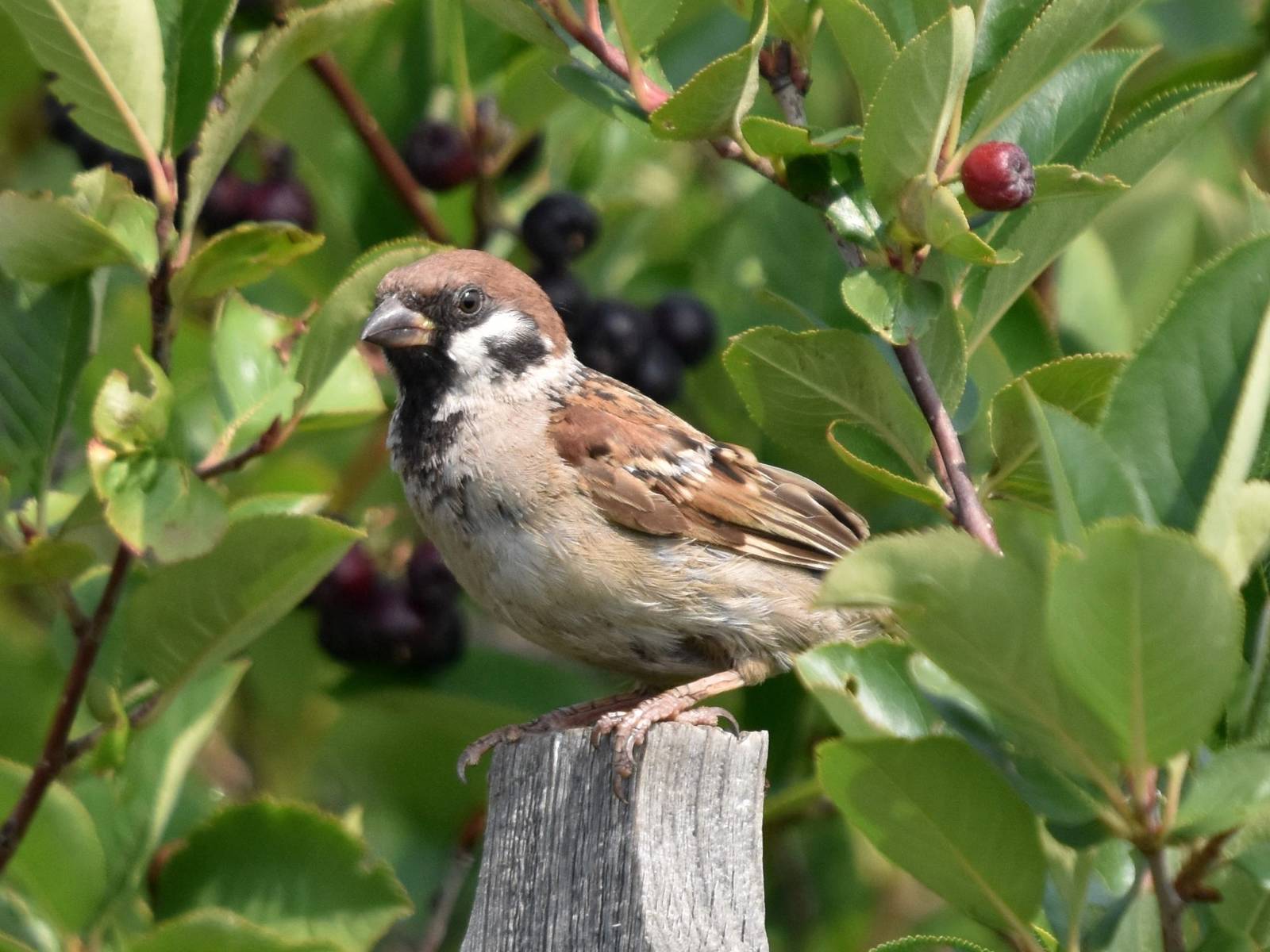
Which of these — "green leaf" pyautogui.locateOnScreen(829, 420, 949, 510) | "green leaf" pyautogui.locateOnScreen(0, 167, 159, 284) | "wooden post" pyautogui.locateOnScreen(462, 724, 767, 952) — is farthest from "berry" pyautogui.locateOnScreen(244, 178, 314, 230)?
"wooden post" pyautogui.locateOnScreen(462, 724, 767, 952)

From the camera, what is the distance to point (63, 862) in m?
2.74

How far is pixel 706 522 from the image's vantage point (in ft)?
10.5

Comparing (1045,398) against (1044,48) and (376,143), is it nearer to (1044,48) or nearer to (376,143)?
(1044,48)

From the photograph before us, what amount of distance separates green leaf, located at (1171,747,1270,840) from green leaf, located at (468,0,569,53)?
1322 mm

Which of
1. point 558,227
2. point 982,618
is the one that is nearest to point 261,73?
point 558,227

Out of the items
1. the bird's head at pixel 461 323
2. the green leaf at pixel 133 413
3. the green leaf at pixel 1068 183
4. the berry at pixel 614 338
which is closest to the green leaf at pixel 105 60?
the green leaf at pixel 133 413

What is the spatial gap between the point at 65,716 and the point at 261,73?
107 centimetres

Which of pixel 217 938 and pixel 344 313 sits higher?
pixel 344 313

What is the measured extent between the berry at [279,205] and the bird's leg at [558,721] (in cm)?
124

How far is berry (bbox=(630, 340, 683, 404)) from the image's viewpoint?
371cm

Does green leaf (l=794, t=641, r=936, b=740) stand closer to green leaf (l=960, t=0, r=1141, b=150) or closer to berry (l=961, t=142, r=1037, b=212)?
berry (l=961, t=142, r=1037, b=212)

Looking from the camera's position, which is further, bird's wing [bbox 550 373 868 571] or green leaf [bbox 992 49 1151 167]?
bird's wing [bbox 550 373 868 571]

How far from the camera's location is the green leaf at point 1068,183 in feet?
6.53

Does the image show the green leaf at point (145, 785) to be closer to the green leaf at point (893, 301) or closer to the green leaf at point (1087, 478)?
the green leaf at point (893, 301)
